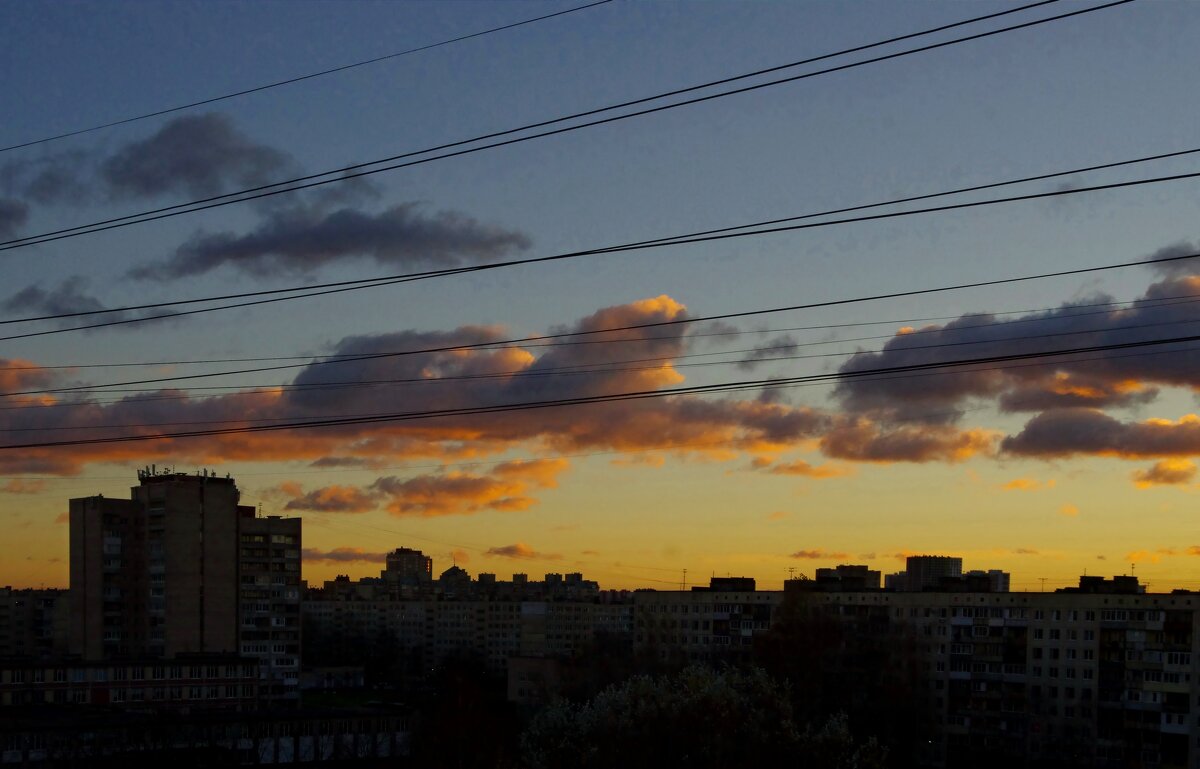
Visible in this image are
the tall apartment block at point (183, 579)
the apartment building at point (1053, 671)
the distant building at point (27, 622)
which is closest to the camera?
the apartment building at point (1053, 671)

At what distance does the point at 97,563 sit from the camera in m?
111

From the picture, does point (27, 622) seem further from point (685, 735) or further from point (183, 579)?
point (685, 735)

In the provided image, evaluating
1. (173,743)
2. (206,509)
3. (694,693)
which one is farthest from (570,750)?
(206,509)

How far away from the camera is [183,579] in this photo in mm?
109375

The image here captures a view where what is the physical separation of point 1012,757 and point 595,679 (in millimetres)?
27531

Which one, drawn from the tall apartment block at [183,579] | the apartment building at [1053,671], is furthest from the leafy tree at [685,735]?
the tall apartment block at [183,579]

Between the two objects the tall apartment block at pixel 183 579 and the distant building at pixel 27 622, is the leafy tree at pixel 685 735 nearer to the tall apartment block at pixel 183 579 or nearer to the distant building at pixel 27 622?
the tall apartment block at pixel 183 579

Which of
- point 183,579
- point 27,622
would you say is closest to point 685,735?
point 183,579

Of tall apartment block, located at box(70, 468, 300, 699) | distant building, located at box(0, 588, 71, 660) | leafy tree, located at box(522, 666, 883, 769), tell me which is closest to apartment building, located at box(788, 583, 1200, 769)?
leafy tree, located at box(522, 666, 883, 769)

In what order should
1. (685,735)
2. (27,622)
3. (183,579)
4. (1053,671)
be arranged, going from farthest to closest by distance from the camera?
(27,622), (183,579), (1053,671), (685,735)

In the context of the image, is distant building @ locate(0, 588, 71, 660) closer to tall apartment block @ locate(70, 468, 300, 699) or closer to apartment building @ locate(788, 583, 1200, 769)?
tall apartment block @ locate(70, 468, 300, 699)

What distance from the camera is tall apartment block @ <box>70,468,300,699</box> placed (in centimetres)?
10919

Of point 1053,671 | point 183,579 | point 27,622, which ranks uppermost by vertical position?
point 183,579

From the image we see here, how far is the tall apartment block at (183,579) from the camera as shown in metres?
109
